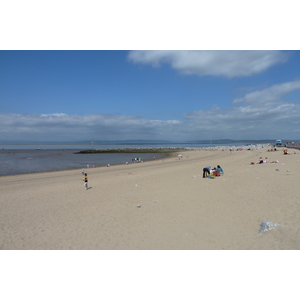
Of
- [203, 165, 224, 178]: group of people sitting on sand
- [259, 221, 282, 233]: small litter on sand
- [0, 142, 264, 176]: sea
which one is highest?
[203, 165, 224, 178]: group of people sitting on sand

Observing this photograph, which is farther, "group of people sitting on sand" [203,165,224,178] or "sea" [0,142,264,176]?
"sea" [0,142,264,176]

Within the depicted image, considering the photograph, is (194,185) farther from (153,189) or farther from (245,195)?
(245,195)

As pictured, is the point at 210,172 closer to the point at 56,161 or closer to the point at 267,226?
the point at 267,226

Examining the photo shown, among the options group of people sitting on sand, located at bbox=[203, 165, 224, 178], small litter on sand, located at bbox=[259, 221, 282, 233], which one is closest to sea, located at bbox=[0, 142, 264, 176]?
group of people sitting on sand, located at bbox=[203, 165, 224, 178]

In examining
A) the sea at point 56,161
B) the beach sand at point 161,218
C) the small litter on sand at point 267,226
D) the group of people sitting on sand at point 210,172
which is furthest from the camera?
the sea at point 56,161

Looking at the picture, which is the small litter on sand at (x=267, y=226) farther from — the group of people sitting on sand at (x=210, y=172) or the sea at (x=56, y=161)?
the sea at (x=56, y=161)

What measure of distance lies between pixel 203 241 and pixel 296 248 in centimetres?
222

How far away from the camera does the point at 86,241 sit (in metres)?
6.10

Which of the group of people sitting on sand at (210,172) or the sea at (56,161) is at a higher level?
the group of people sitting on sand at (210,172)

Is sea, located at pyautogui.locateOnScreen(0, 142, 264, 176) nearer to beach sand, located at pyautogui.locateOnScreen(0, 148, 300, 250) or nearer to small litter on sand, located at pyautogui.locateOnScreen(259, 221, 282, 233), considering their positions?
beach sand, located at pyautogui.locateOnScreen(0, 148, 300, 250)

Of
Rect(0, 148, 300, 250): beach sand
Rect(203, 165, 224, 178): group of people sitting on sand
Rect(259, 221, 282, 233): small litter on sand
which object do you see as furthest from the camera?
Rect(203, 165, 224, 178): group of people sitting on sand

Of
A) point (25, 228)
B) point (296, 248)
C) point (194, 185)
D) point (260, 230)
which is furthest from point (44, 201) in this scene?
point (296, 248)

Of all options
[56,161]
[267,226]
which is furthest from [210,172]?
[56,161]

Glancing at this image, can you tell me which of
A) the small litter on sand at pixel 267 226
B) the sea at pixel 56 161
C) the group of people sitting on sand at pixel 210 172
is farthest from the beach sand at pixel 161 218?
the sea at pixel 56 161
